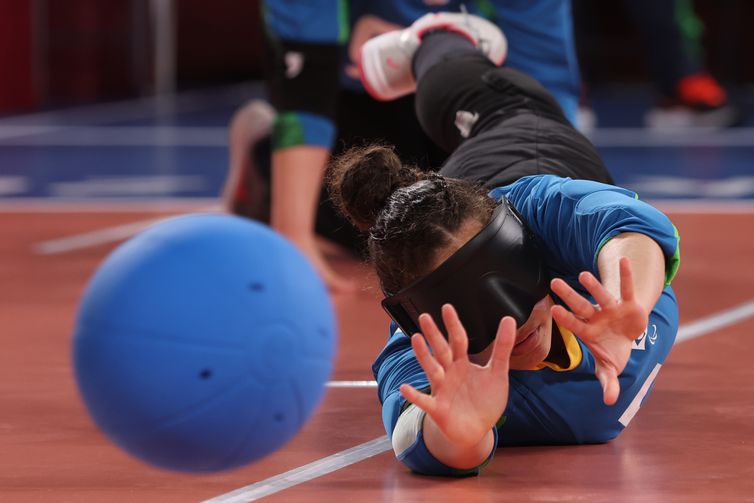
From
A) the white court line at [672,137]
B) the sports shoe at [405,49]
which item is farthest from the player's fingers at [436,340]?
the white court line at [672,137]

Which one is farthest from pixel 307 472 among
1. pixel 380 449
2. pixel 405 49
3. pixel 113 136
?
pixel 113 136

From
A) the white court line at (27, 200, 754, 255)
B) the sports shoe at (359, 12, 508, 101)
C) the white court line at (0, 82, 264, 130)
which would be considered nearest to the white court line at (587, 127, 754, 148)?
the white court line at (27, 200, 754, 255)

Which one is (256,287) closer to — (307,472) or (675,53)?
(307,472)

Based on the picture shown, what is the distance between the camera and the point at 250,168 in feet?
18.7

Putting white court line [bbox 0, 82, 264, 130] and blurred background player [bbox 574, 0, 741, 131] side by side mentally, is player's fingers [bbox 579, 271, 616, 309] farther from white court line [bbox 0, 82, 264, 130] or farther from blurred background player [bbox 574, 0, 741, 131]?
white court line [bbox 0, 82, 264, 130]

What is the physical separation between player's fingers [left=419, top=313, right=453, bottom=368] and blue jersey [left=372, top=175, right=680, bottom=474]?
0.30 metres

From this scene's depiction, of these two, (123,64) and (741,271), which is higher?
(741,271)

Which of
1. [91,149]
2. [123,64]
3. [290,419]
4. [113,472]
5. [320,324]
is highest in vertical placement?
[320,324]

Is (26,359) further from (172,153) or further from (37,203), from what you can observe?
(172,153)

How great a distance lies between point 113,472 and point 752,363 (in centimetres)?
182

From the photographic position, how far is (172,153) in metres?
9.45

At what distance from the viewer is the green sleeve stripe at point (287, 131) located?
199 inches

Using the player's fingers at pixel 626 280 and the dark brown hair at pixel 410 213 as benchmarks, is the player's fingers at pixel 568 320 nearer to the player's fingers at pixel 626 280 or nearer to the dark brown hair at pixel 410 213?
the player's fingers at pixel 626 280

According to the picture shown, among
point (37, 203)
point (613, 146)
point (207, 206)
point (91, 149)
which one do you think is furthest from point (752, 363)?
point (91, 149)
